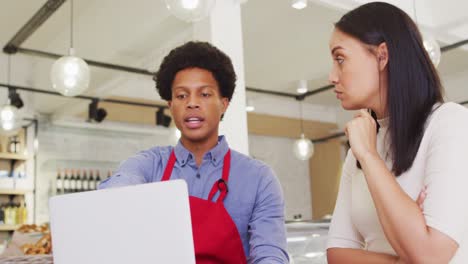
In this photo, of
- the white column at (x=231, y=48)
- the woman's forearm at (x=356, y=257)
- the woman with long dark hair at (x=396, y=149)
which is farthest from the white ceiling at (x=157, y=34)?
the woman's forearm at (x=356, y=257)

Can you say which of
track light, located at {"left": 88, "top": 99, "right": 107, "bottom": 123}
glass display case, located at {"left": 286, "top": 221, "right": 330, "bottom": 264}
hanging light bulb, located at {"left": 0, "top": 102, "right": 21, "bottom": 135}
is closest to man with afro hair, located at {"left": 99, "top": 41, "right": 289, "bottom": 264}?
glass display case, located at {"left": 286, "top": 221, "right": 330, "bottom": 264}

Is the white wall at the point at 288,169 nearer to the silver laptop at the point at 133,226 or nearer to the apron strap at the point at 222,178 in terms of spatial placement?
the apron strap at the point at 222,178

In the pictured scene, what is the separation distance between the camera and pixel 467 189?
3.79ft

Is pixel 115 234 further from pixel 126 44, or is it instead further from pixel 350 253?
pixel 126 44

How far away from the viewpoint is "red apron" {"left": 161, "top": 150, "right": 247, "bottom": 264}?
1.41 meters

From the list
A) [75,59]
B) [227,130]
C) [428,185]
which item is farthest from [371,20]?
[75,59]

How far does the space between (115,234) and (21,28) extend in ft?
17.2

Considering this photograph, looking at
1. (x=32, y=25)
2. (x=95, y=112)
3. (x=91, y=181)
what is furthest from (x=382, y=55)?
(x=91, y=181)

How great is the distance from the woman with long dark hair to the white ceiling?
117 inches

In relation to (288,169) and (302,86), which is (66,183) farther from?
(288,169)

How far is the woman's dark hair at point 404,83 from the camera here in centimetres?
131

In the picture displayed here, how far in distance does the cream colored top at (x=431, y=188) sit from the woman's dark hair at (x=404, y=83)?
31 millimetres

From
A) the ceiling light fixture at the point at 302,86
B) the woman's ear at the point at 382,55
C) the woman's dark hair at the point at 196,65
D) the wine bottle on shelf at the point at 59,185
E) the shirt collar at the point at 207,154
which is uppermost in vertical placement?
the ceiling light fixture at the point at 302,86

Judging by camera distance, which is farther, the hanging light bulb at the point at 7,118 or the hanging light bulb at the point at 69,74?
the hanging light bulb at the point at 7,118
